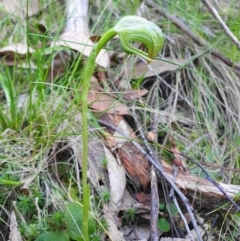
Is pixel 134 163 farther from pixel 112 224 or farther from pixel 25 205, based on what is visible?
pixel 25 205

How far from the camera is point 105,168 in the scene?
1598 mm

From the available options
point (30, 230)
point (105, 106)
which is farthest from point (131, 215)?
point (105, 106)

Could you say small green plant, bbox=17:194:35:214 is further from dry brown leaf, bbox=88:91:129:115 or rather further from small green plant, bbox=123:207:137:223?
dry brown leaf, bbox=88:91:129:115

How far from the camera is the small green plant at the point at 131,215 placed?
1473 mm

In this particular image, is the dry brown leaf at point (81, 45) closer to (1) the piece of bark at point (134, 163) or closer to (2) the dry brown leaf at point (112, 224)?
(1) the piece of bark at point (134, 163)

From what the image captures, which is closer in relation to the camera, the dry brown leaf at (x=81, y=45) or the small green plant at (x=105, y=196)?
the small green plant at (x=105, y=196)

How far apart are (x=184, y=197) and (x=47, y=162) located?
1.57ft

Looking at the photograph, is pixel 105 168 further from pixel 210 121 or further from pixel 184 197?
pixel 210 121

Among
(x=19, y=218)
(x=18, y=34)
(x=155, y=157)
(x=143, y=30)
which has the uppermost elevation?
(x=143, y=30)

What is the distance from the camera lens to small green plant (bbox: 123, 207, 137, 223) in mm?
1473

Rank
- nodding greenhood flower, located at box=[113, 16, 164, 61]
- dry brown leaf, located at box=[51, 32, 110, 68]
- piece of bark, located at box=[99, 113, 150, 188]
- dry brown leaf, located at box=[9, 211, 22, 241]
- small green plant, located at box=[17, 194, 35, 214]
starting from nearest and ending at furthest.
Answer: nodding greenhood flower, located at box=[113, 16, 164, 61] → dry brown leaf, located at box=[9, 211, 22, 241] → small green plant, located at box=[17, 194, 35, 214] → piece of bark, located at box=[99, 113, 150, 188] → dry brown leaf, located at box=[51, 32, 110, 68]

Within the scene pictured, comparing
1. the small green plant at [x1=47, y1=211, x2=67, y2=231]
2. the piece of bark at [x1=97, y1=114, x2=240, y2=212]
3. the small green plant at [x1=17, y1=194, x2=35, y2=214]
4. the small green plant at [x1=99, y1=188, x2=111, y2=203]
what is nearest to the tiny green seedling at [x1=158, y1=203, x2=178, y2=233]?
the piece of bark at [x1=97, y1=114, x2=240, y2=212]

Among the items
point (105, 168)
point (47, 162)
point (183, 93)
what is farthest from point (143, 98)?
point (47, 162)

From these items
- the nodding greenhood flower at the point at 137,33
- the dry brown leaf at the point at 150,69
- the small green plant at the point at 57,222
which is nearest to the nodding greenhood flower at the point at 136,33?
the nodding greenhood flower at the point at 137,33
